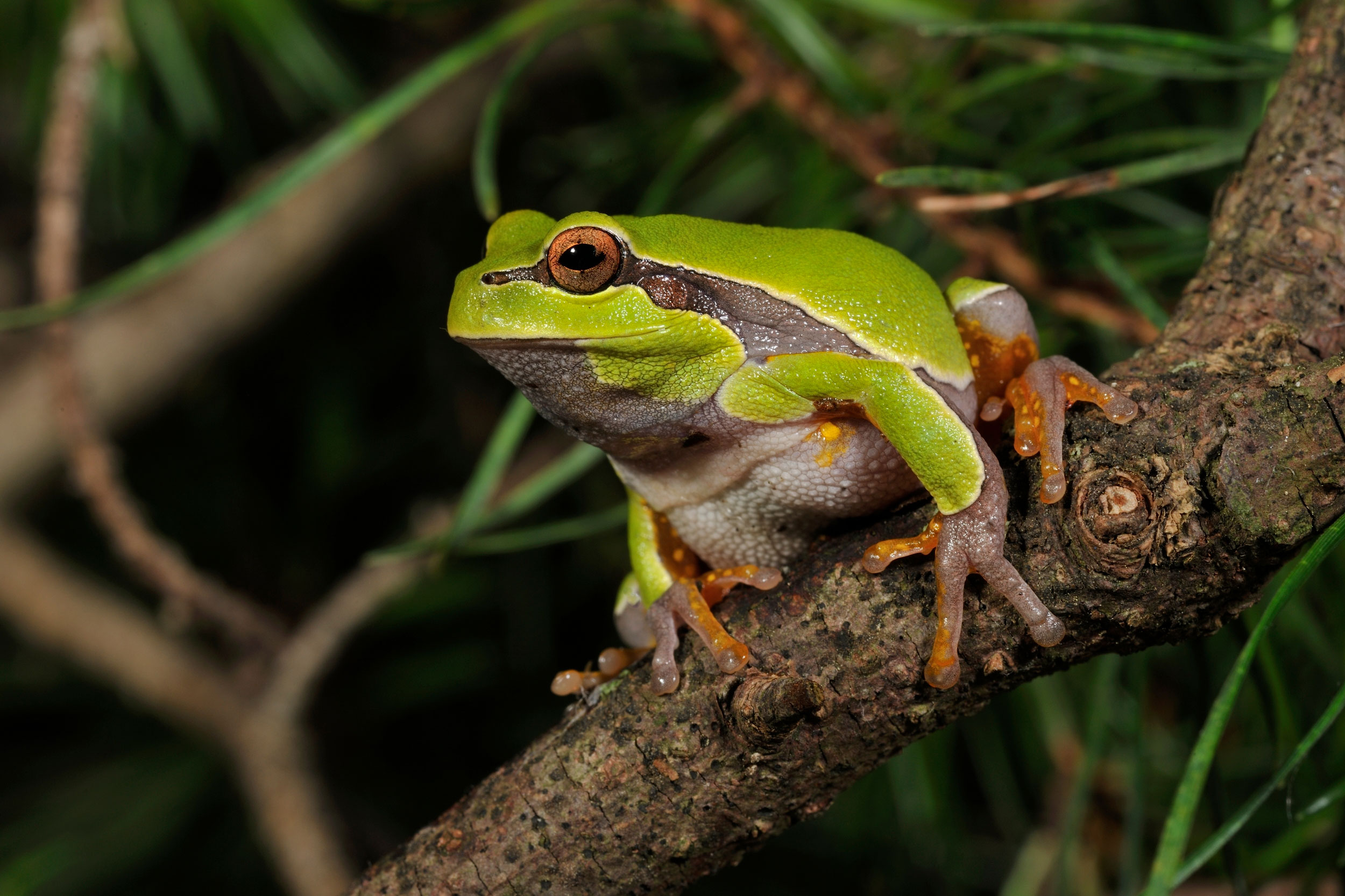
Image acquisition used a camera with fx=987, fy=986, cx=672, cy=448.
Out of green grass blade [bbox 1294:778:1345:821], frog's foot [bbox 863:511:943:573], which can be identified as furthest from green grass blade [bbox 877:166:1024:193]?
green grass blade [bbox 1294:778:1345:821]

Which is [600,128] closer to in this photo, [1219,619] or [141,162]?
[141,162]

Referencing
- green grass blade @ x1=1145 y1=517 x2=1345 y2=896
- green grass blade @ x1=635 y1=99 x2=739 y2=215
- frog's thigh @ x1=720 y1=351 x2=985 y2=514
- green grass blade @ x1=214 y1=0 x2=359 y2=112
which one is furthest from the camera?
green grass blade @ x1=214 y1=0 x2=359 y2=112

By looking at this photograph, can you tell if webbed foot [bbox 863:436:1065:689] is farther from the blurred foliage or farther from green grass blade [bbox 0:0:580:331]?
green grass blade [bbox 0:0:580:331]

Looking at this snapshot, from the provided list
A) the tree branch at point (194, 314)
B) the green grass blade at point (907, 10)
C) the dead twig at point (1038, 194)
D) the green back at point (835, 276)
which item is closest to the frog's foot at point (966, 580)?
the green back at point (835, 276)

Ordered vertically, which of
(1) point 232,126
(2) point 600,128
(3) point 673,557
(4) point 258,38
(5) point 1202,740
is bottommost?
(5) point 1202,740

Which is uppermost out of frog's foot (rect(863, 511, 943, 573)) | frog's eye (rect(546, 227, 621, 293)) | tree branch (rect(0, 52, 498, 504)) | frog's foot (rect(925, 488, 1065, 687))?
tree branch (rect(0, 52, 498, 504))

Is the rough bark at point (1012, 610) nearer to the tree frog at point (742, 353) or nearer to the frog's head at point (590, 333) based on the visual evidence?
the tree frog at point (742, 353)

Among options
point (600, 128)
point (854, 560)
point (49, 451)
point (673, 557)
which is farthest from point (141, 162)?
point (854, 560)

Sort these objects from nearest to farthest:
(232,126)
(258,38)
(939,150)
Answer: (939,150) → (258,38) → (232,126)
